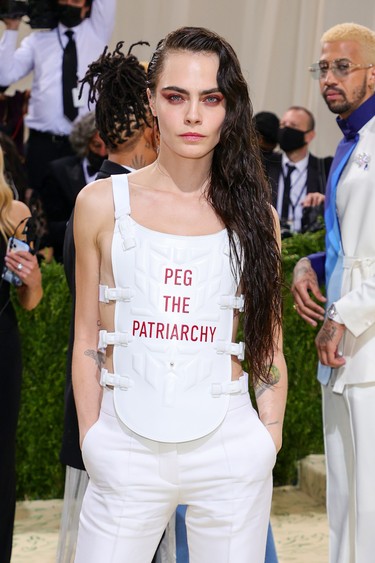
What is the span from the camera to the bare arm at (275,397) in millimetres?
2385

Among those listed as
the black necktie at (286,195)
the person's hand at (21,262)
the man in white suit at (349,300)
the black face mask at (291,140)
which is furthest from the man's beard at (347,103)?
the black face mask at (291,140)

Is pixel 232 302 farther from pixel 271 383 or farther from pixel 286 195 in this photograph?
pixel 286 195

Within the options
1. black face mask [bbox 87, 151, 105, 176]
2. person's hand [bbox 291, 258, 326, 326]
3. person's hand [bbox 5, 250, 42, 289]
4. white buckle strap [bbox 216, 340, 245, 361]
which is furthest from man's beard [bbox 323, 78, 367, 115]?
black face mask [bbox 87, 151, 105, 176]

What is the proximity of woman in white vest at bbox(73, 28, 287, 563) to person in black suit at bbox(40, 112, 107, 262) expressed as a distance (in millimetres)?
3547

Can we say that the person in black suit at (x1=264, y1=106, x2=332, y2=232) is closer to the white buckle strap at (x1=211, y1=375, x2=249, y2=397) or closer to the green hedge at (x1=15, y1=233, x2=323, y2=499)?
the green hedge at (x1=15, y1=233, x2=323, y2=499)

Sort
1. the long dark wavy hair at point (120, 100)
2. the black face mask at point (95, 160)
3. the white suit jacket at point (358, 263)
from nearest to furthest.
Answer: the long dark wavy hair at point (120, 100)
the white suit jacket at point (358, 263)
the black face mask at point (95, 160)

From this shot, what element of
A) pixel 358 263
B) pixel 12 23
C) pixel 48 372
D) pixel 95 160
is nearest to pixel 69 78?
pixel 12 23

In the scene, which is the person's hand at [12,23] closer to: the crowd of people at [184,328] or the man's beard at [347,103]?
the man's beard at [347,103]

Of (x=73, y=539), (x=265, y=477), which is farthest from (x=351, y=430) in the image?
(x=265, y=477)

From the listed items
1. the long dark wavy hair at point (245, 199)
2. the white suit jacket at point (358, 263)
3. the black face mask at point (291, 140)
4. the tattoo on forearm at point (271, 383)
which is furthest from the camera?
the black face mask at point (291, 140)

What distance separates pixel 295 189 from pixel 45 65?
1.79 meters

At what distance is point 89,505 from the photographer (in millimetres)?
2273

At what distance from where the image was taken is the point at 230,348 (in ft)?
7.63

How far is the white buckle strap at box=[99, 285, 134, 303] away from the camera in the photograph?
2297 millimetres
